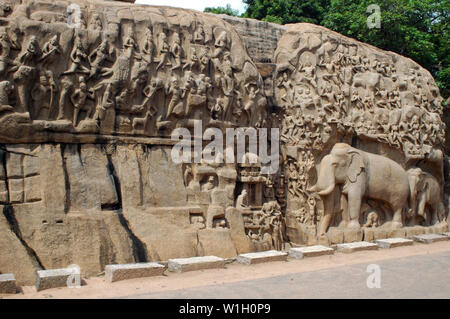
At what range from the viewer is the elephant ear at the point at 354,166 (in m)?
11.0

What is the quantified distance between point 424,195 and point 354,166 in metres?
2.78

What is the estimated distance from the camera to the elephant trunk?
1080cm

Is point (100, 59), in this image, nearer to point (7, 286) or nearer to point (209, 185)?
point (209, 185)

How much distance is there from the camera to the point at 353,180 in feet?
36.1

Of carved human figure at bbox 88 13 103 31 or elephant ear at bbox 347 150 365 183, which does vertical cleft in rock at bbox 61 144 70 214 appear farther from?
elephant ear at bbox 347 150 365 183

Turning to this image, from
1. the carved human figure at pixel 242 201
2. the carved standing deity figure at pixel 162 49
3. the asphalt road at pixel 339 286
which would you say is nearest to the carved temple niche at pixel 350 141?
the carved human figure at pixel 242 201

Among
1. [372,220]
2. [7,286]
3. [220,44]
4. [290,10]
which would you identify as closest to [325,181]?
[372,220]

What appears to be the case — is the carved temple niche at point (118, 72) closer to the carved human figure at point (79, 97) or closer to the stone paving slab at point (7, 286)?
the carved human figure at point (79, 97)

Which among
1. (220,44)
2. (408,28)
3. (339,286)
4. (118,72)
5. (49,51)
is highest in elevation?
(408,28)

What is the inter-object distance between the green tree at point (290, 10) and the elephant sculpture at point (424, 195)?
9.89 m

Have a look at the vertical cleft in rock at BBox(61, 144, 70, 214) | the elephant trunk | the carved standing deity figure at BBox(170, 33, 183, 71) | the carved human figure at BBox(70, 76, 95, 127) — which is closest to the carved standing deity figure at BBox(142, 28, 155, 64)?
the carved standing deity figure at BBox(170, 33, 183, 71)

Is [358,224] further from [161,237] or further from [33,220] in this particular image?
[33,220]
